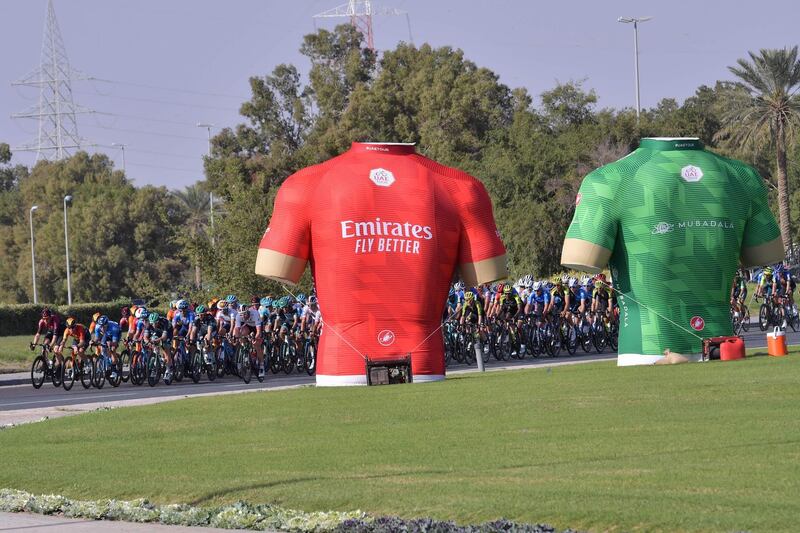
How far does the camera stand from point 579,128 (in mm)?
67312

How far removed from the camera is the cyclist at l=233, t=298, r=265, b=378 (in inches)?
1193

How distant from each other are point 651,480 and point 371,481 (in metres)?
2.17

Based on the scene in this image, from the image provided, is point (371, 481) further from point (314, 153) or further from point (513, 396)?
point (314, 153)

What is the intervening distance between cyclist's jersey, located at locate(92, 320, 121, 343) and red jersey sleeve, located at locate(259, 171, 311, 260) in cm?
1001

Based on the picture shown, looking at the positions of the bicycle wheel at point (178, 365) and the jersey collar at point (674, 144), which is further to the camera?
the bicycle wheel at point (178, 365)

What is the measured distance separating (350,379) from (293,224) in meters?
2.21

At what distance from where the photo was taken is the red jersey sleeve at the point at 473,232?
20188 mm

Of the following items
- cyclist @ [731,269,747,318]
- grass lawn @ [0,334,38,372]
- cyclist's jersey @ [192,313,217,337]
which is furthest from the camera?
grass lawn @ [0,334,38,372]

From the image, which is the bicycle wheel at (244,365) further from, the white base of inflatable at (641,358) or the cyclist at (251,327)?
the white base of inflatable at (641,358)

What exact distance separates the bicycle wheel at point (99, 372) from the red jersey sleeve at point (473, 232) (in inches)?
438

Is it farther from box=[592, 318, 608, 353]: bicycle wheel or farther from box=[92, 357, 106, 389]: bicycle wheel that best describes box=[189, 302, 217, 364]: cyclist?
box=[592, 318, 608, 353]: bicycle wheel

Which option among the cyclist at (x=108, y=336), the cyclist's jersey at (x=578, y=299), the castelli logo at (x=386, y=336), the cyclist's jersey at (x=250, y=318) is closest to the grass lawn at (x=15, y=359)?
the cyclist at (x=108, y=336)

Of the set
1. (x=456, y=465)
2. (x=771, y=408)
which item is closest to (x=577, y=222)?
(x=771, y=408)

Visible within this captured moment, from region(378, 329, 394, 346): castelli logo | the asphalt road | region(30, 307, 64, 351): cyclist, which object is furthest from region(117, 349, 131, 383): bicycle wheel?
region(378, 329, 394, 346): castelli logo
